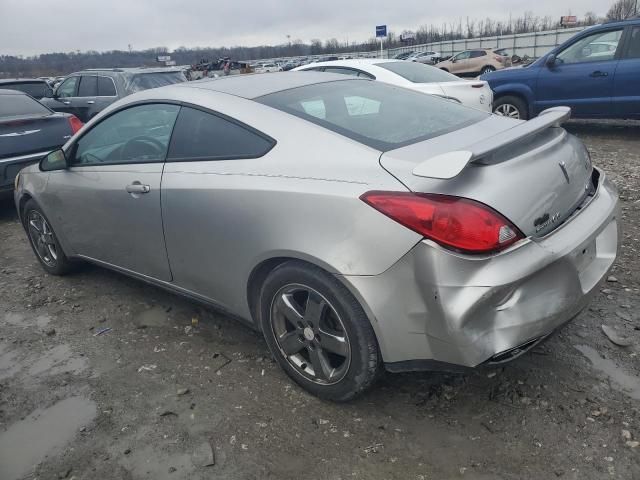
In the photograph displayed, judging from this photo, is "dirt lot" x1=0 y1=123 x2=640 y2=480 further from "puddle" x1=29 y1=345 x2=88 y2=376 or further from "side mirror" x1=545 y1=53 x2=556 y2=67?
"side mirror" x1=545 y1=53 x2=556 y2=67

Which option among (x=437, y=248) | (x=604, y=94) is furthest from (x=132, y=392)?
(x=604, y=94)

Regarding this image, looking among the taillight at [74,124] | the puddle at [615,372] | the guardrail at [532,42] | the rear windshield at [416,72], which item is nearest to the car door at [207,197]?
the puddle at [615,372]

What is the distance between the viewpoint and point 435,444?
2.27m

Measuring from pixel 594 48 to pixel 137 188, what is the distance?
736 cm

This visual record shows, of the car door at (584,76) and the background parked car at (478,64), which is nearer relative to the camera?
the car door at (584,76)

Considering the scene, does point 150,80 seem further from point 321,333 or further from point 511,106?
point 321,333

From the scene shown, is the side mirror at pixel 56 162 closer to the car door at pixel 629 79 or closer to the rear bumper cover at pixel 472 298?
the rear bumper cover at pixel 472 298

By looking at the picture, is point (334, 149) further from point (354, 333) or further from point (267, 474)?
point (267, 474)

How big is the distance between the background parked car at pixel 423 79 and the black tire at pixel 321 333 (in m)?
5.22

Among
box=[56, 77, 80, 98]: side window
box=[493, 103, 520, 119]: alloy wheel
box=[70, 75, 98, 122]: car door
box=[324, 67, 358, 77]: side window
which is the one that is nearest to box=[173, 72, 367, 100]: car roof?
box=[324, 67, 358, 77]: side window

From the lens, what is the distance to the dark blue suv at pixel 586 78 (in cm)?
743

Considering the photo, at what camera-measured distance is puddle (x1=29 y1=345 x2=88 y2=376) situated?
3.07m

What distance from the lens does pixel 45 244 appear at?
4.32m

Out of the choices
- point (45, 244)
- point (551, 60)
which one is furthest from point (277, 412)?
point (551, 60)
